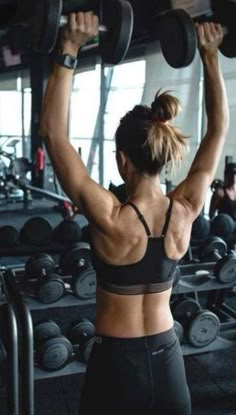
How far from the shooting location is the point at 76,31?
0.96 meters

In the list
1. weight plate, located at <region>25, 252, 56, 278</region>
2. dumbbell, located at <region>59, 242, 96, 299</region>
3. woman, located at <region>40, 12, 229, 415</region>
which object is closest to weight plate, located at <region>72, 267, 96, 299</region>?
dumbbell, located at <region>59, 242, 96, 299</region>

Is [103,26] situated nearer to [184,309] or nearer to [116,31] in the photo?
[116,31]

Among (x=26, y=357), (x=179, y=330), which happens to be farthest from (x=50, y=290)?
(x=179, y=330)

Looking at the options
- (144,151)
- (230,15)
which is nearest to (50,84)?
(144,151)

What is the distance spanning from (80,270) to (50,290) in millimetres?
171

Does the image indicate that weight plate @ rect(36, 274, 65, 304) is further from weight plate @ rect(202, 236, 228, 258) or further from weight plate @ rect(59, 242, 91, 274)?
weight plate @ rect(202, 236, 228, 258)

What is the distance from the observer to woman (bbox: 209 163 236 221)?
3.06m

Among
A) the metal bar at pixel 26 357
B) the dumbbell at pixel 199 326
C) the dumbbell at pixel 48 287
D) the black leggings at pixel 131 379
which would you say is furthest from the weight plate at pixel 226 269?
the black leggings at pixel 131 379

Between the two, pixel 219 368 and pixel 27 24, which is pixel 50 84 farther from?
pixel 219 368

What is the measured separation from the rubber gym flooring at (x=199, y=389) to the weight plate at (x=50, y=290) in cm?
43

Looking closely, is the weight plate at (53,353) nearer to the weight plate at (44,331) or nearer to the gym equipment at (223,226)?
the weight plate at (44,331)

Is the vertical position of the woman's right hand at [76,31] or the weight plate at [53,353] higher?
the woman's right hand at [76,31]

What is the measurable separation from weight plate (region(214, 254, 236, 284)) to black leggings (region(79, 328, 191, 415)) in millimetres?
1152

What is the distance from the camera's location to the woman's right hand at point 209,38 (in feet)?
3.90
